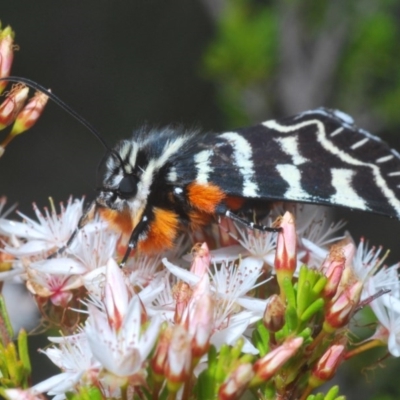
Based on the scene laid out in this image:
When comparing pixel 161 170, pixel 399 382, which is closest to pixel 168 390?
pixel 161 170

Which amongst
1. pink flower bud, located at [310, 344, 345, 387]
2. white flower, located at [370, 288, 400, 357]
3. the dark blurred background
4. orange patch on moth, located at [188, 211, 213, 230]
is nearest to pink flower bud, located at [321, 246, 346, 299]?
pink flower bud, located at [310, 344, 345, 387]

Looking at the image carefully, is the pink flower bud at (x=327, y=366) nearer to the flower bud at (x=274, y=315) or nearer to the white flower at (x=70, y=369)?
the flower bud at (x=274, y=315)

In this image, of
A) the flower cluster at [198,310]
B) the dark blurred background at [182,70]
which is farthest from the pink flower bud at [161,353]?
the dark blurred background at [182,70]

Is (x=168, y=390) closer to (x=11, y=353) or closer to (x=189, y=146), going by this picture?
(x=11, y=353)

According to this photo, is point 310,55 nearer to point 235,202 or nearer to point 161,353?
point 235,202

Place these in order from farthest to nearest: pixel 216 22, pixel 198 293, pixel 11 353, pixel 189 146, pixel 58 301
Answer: pixel 216 22, pixel 189 146, pixel 58 301, pixel 11 353, pixel 198 293

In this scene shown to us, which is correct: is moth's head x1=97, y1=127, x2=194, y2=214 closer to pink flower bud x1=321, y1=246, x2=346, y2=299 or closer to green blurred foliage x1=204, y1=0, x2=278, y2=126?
pink flower bud x1=321, y1=246, x2=346, y2=299

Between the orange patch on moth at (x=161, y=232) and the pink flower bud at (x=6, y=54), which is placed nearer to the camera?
the pink flower bud at (x=6, y=54)

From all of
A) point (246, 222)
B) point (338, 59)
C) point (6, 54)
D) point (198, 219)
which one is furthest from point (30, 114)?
point (338, 59)
